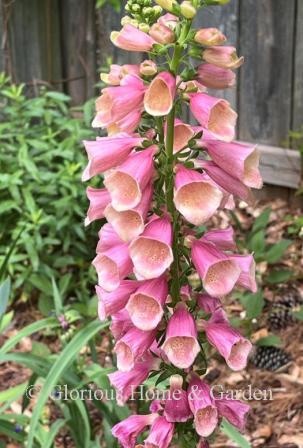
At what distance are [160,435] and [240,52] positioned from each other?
11.2ft

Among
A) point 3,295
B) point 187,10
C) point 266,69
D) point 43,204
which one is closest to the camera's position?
point 187,10

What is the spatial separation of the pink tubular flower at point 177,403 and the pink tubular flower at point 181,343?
0.42 feet

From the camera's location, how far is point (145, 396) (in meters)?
2.05

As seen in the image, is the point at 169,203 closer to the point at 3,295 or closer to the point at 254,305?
the point at 3,295

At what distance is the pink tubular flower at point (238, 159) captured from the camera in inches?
54.0

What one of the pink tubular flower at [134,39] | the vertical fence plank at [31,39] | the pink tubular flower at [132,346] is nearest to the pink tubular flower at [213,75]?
the pink tubular flower at [134,39]

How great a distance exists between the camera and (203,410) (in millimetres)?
1502

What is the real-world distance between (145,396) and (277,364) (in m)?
1.36

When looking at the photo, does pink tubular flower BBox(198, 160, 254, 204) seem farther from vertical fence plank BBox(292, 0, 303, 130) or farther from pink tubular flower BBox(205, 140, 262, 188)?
vertical fence plank BBox(292, 0, 303, 130)

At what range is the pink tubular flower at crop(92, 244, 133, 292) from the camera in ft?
4.67

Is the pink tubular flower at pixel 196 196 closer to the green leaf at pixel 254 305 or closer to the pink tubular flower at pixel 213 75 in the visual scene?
the pink tubular flower at pixel 213 75

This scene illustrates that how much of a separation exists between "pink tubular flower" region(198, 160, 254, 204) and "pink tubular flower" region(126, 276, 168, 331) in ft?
0.77

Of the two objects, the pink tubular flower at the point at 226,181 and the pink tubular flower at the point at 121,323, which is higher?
the pink tubular flower at the point at 226,181

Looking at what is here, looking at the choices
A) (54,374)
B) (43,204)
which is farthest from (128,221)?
(43,204)
